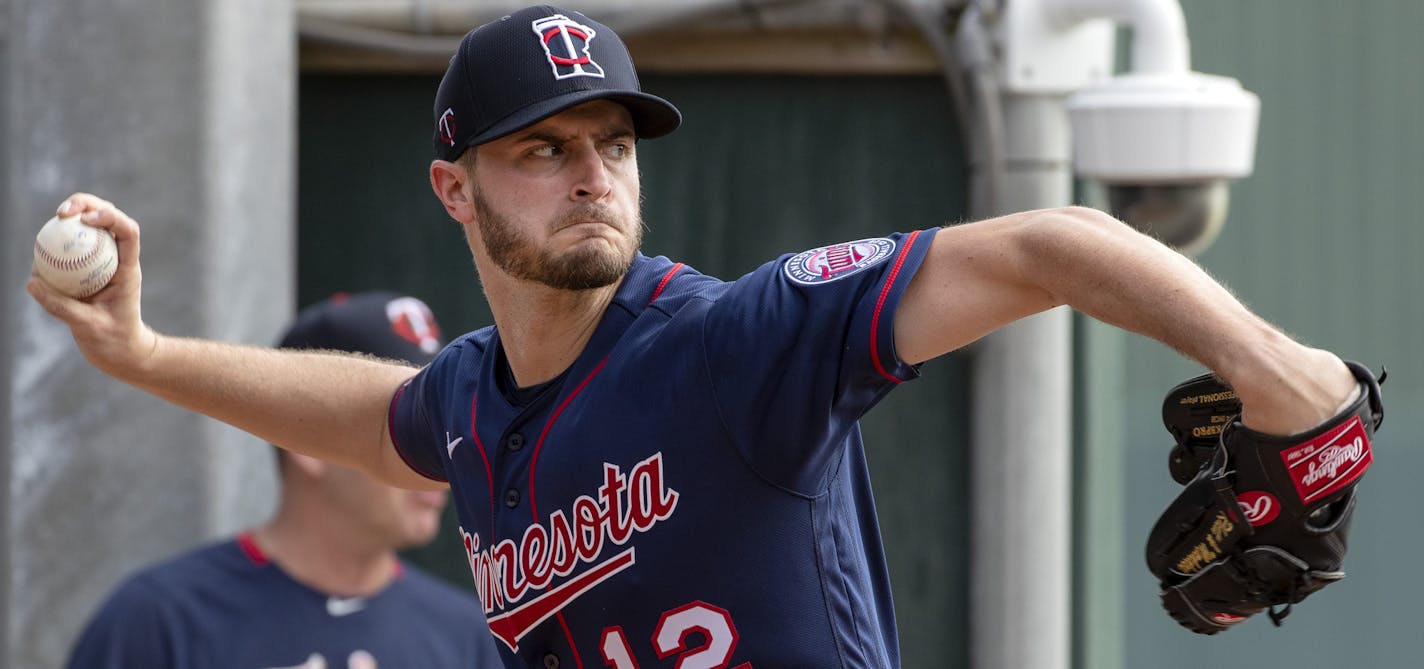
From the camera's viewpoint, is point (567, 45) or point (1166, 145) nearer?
point (567, 45)

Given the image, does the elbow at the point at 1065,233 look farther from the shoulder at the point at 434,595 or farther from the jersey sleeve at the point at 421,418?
the shoulder at the point at 434,595

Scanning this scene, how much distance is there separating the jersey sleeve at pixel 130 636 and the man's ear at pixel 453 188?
1.76m

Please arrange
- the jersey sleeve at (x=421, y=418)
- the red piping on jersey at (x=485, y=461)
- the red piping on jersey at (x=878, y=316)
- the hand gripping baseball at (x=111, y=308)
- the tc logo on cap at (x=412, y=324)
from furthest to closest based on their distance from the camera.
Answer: the tc logo on cap at (x=412, y=324) < the jersey sleeve at (x=421, y=418) < the hand gripping baseball at (x=111, y=308) < the red piping on jersey at (x=485, y=461) < the red piping on jersey at (x=878, y=316)

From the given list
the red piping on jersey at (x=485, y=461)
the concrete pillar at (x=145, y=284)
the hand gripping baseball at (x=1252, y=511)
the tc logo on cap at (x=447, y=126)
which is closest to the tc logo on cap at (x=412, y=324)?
the concrete pillar at (x=145, y=284)

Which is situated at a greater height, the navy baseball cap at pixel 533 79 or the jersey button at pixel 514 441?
the navy baseball cap at pixel 533 79

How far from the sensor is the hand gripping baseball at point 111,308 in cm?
292

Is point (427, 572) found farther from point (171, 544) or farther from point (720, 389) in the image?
point (720, 389)

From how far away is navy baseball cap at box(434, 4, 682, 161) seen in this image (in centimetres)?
257

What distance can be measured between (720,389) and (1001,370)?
2.41 m

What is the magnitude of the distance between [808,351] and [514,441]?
57 cm

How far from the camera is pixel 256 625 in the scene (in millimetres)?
4254

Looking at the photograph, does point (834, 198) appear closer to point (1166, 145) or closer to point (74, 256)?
point (1166, 145)

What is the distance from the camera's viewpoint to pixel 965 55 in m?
4.76

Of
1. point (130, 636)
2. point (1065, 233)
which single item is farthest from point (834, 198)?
point (1065, 233)
